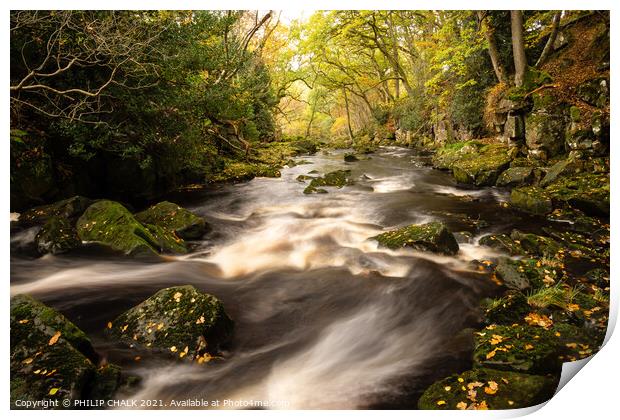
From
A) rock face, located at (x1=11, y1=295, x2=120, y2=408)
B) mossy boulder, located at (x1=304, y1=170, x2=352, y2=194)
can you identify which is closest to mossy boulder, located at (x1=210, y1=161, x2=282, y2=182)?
mossy boulder, located at (x1=304, y1=170, x2=352, y2=194)

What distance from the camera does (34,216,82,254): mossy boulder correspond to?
445 cm

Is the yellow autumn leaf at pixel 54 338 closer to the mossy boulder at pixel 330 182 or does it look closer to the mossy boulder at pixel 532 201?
the mossy boulder at pixel 330 182

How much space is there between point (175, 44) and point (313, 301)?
15.8 feet

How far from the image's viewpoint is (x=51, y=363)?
7.57ft

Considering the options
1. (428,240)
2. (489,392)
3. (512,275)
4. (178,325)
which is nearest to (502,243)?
(512,275)

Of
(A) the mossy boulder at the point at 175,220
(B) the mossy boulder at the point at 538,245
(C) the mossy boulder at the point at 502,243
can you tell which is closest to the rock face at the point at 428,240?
(C) the mossy boulder at the point at 502,243

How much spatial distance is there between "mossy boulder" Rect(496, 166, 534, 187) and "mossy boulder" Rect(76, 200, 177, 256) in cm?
693

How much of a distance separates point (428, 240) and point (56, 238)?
513 cm

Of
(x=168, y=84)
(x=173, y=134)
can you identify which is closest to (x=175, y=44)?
(x=168, y=84)

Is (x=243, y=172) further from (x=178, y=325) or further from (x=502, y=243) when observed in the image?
(x=178, y=325)

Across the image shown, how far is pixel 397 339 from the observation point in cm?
324

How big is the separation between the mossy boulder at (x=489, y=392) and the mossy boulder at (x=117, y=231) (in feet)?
12.8
